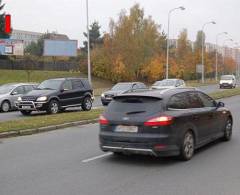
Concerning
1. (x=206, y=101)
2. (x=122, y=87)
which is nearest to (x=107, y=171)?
(x=206, y=101)

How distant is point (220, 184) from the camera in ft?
23.9

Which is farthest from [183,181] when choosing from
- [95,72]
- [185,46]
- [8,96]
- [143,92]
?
[185,46]

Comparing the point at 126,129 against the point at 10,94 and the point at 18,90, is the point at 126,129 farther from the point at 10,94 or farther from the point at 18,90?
the point at 18,90

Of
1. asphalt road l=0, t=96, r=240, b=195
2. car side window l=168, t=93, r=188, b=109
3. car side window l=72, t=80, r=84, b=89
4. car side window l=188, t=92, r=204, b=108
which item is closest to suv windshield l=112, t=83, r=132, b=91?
car side window l=72, t=80, r=84, b=89

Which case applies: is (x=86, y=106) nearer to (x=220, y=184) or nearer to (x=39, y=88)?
(x=39, y=88)

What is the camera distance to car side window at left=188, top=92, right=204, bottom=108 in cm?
1015

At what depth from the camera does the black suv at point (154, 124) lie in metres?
8.89

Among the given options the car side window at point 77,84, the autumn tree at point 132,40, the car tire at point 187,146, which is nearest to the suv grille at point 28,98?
the car side window at point 77,84

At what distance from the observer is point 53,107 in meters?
21.1

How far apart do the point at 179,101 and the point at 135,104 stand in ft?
3.19

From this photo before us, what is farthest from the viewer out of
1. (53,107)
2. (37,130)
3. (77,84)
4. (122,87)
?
(122,87)

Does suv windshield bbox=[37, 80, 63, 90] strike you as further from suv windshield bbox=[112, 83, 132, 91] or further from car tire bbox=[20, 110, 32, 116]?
suv windshield bbox=[112, 83, 132, 91]

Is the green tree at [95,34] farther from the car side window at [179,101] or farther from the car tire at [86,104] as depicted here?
the car side window at [179,101]

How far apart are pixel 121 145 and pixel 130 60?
53139 millimetres
